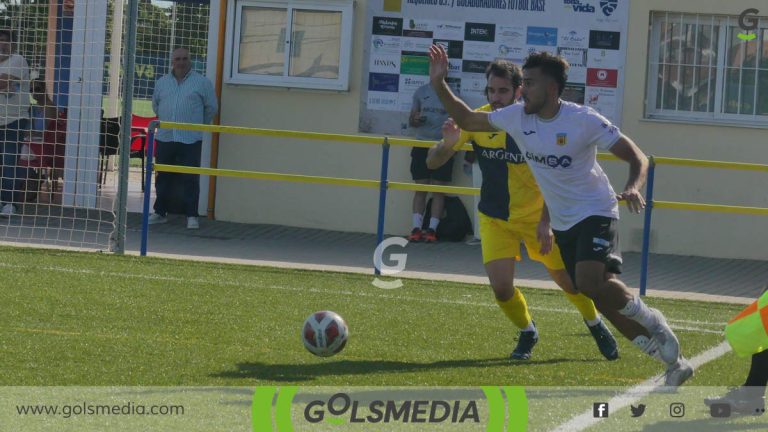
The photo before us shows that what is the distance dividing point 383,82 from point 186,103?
242 centimetres

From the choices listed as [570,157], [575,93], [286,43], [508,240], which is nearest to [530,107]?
[570,157]

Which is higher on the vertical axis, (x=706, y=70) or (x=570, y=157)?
(x=706, y=70)

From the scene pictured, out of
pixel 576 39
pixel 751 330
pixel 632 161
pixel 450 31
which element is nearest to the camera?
pixel 751 330

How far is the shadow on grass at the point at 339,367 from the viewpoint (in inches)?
295

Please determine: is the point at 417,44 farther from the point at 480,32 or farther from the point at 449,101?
the point at 449,101

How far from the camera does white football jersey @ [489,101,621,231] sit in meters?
7.51

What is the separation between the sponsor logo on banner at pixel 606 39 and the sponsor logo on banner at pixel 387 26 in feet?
7.66

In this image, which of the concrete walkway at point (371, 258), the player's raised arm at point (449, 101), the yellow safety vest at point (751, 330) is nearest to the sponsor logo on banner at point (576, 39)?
the concrete walkway at point (371, 258)

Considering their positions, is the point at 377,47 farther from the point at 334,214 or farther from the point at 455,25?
the point at 334,214

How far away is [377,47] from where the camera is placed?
16406 mm

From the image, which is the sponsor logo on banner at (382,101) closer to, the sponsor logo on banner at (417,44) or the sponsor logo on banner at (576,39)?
the sponsor logo on banner at (417,44)

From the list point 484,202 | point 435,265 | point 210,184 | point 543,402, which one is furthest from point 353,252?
point 543,402

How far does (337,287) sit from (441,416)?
17.8ft

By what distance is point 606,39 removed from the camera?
52.3ft
